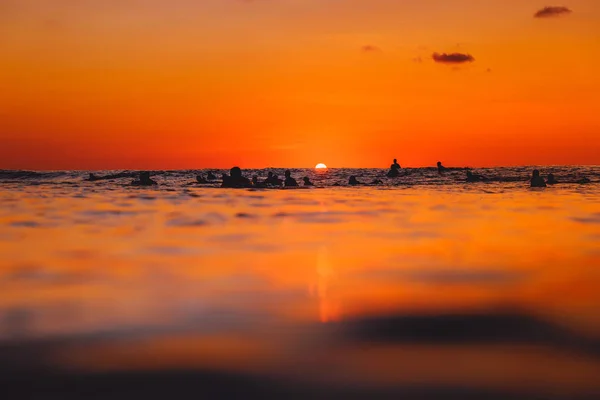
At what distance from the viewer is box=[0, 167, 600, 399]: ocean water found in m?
3.76

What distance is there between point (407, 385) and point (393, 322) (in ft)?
5.29

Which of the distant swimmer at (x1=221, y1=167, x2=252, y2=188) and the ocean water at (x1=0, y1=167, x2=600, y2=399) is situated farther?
the distant swimmer at (x1=221, y1=167, x2=252, y2=188)

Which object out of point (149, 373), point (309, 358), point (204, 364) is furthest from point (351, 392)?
point (149, 373)

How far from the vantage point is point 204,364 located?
162 inches

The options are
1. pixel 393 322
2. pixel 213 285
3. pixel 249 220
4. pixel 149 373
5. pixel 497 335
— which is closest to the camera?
pixel 149 373

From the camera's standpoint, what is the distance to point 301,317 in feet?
18.0

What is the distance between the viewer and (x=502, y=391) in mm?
3572

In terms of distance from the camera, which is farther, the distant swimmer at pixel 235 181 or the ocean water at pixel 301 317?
the distant swimmer at pixel 235 181

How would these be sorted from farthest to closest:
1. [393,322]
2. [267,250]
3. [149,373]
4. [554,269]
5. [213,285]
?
[267,250] < [554,269] < [213,285] < [393,322] < [149,373]

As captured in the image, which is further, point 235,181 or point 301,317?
point 235,181

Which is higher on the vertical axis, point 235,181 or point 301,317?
point 235,181

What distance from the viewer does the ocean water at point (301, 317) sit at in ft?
12.3

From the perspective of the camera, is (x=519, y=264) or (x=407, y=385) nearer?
(x=407, y=385)

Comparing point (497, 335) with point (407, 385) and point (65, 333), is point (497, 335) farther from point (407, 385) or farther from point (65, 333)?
point (65, 333)
